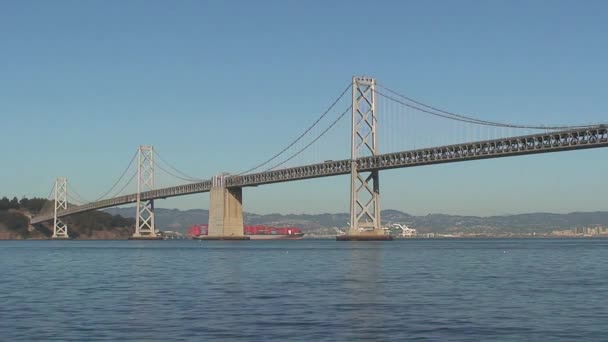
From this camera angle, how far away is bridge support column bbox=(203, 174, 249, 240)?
113188 mm

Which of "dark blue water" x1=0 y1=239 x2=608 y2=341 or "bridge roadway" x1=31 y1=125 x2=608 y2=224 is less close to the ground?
"bridge roadway" x1=31 y1=125 x2=608 y2=224

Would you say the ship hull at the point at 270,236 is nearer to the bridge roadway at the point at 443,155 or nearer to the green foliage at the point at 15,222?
the green foliage at the point at 15,222

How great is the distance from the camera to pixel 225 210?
371ft

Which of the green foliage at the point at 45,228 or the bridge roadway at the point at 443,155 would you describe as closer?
the bridge roadway at the point at 443,155

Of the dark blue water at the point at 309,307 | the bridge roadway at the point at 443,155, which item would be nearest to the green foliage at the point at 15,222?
the bridge roadway at the point at 443,155

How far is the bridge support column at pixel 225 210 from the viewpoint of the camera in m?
113

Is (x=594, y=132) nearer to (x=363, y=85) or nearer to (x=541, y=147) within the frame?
(x=541, y=147)

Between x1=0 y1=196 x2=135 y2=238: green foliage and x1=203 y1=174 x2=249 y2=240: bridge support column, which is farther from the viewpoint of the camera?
x1=0 y1=196 x2=135 y2=238: green foliage

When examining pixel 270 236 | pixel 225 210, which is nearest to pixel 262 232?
pixel 270 236

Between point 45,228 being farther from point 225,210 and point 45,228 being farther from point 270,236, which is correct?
point 225,210

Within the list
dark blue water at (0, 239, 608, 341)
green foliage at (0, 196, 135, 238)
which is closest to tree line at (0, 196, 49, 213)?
green foliage at (0, 196, 135, 238)

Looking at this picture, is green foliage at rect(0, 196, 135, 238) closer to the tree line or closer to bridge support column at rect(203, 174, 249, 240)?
the tree line

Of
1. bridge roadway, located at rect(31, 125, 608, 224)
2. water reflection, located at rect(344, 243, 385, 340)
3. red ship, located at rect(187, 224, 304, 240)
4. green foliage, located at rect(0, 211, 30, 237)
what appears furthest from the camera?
red ship, located at rect(187, 224, 304, 240)

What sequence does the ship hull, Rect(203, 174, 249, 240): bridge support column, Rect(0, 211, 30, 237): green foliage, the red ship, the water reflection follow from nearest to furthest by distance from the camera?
the water reflection
Rect(203, 174, 249, 240): bridge support column
Rect(0, 211, 30, 237): green foliage
the ship hull
the red ship
